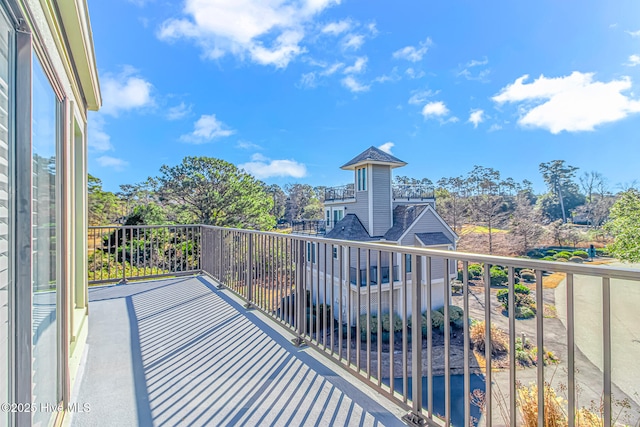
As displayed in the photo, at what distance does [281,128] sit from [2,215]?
28867mm

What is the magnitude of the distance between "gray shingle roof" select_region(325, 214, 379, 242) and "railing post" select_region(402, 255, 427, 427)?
11608 mm

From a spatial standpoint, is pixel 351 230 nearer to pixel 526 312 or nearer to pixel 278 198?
pixel 526 312

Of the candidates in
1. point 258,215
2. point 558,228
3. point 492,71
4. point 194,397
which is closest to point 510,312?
point 194,397

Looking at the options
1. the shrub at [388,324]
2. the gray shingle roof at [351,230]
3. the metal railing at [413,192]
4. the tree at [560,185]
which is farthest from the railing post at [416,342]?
the tree at [560,185]

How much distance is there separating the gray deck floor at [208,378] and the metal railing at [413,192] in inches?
559

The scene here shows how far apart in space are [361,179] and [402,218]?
8.18ft

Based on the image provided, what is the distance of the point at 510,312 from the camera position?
123cm

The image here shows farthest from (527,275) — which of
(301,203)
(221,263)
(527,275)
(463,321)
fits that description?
(301,203)

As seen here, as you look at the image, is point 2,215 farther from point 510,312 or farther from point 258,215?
point 258,215

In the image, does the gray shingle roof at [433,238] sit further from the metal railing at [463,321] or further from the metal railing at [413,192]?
Answer: the metal railing at [463,321]

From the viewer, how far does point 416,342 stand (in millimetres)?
1648

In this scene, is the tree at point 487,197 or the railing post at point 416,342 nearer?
the railing post at point 416,342

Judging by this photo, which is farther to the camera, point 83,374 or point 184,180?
point 184,180

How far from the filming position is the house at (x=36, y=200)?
0.96 metres
